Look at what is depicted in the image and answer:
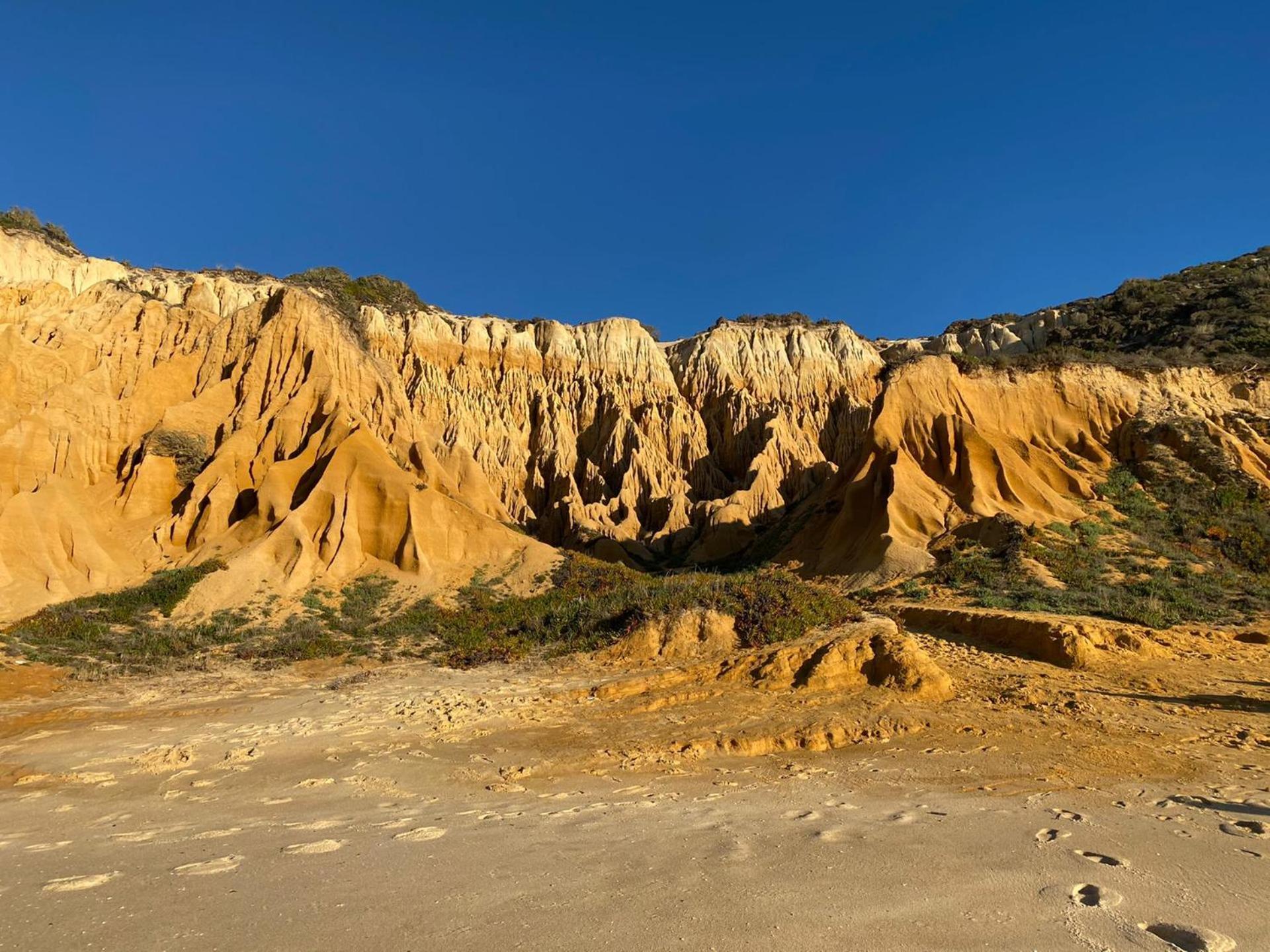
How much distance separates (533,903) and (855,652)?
29.2 ft

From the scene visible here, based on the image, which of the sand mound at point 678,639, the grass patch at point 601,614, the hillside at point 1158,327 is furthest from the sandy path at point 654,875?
the hillside at point 1158,327

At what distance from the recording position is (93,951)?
10.2 feet

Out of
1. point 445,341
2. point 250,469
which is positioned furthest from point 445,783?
point 445,341

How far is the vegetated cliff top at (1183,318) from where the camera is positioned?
35.4 meters

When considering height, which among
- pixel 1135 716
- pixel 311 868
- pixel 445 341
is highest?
pixel 445 341

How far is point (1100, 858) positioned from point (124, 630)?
2147 centimetres

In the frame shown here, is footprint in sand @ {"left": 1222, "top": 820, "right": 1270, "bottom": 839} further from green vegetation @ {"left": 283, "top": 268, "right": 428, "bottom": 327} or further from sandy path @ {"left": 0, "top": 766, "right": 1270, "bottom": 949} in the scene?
green vegetation @ {"left": 283, "top": 268, "right": 428, "bottom": 327}

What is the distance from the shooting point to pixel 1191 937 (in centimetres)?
302

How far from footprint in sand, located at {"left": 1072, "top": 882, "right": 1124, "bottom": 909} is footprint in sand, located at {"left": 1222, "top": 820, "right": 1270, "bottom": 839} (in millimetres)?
1904

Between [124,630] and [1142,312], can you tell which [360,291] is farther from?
[1142,312]

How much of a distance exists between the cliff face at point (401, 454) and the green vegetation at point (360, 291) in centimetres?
177

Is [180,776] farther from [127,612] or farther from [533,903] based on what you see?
[127,612]

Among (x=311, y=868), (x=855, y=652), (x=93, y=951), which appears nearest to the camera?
(x=93, y=951)

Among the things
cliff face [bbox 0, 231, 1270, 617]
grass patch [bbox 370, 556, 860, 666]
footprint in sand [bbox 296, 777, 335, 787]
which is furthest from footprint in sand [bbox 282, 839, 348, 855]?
cliff face [bbox 0, 231, 1270, 617]
